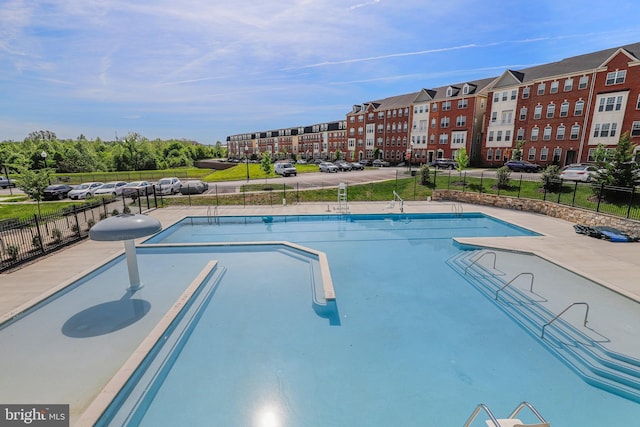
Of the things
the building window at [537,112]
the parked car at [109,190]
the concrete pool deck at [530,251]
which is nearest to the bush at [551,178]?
the concrete pool deck at [530,251]

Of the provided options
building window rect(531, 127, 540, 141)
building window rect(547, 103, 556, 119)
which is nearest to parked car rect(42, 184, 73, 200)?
building window rect(531, 127, 540, 141)

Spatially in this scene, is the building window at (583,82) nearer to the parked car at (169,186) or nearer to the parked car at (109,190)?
the parked car at (169,186)

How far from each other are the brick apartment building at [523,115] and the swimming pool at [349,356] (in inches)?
1402

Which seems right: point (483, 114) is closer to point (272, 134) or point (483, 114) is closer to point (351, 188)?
point (351, 188)

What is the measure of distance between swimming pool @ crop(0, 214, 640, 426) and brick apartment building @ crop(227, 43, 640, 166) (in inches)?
1402

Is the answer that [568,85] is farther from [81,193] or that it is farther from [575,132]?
[81,193]

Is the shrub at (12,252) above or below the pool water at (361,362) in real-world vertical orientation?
above

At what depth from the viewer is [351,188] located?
94.8 feet

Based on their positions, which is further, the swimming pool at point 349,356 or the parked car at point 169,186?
the parked car at point 169,186

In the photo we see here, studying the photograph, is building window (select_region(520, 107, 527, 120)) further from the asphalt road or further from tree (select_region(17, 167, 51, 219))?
tree (select_region(17, 167, 51, 219))

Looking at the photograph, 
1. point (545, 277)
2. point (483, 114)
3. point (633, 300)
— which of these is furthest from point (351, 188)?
point (483, 114)

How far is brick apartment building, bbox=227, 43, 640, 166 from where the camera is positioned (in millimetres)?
32250

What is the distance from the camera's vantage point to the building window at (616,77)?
31484 mm

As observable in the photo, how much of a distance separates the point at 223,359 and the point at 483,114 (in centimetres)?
5405
